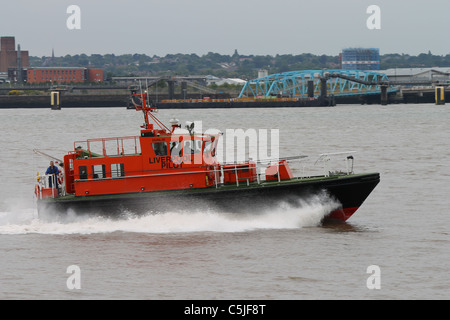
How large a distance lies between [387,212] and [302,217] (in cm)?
443

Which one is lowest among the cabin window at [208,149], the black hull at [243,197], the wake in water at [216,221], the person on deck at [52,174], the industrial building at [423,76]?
the wake in water at [216,221]

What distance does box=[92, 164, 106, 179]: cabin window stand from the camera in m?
23.1

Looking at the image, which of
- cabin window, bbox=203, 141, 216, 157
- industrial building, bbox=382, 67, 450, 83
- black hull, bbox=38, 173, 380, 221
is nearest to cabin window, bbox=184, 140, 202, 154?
cabin window, bbox=203, 141, 216, 157

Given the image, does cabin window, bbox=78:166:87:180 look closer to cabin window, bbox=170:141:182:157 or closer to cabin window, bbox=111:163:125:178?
cabin window, bbox=111:163:125:178

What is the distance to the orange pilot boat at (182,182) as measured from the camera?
73.3 ft

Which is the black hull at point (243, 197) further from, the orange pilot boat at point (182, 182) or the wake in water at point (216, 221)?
the wake in water at point (216, 221)

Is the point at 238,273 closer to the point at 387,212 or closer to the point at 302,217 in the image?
the point at 302,217

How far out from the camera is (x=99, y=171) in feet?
75.9

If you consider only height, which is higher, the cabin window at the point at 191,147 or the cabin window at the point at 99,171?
the cabin window at the point at 191,147

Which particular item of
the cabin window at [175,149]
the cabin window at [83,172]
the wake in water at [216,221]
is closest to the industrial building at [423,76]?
the wake in water at [216,221]

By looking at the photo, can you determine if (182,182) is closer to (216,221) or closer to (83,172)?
(216,221)

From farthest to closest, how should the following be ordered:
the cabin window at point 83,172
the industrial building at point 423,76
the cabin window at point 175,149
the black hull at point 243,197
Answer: the industrial building at point 423,76 → the cabin window at point 83,172 → the cabin window at point 175,149 → the black hull at point 243,197

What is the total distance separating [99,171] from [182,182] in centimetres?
255
